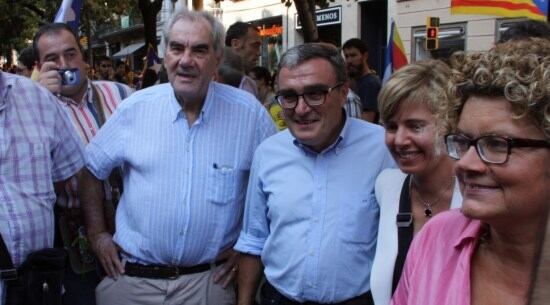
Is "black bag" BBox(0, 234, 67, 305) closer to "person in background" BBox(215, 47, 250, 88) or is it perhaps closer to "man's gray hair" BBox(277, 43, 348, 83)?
"man's gray hair" BBox(277, 43, 348, 83)

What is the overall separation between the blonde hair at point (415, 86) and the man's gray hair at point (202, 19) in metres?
1.15

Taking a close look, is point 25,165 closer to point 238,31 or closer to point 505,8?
point 505,8

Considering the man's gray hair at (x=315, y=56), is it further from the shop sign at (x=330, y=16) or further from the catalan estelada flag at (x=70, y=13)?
the shop sign at (x=330, y=16)

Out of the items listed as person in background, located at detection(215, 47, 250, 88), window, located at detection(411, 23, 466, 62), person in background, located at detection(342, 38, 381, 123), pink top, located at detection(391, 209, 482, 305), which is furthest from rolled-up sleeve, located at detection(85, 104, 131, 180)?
window, located at detection(411, 23, 466, 62)

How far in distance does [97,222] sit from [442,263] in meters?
2.12

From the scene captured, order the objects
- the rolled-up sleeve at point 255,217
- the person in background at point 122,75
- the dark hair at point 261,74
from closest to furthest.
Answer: the rolled-up sleeve at point 255,217
the dark hair at point 261,74
the person in background at point 122,75

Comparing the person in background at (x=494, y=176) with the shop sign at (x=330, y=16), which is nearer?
the person in background at (x=494, y=176)

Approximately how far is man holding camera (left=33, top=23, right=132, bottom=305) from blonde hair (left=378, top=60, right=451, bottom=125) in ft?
5.94

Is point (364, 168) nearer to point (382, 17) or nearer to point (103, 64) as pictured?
point (103, 64)

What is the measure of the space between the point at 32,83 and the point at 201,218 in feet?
3.26

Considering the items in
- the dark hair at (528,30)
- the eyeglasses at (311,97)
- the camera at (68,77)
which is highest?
the dark hair at (528,30)

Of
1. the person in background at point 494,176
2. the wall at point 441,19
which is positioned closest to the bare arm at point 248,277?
the person in background at point 494,176

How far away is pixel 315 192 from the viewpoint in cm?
271

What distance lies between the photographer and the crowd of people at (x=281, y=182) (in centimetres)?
169
